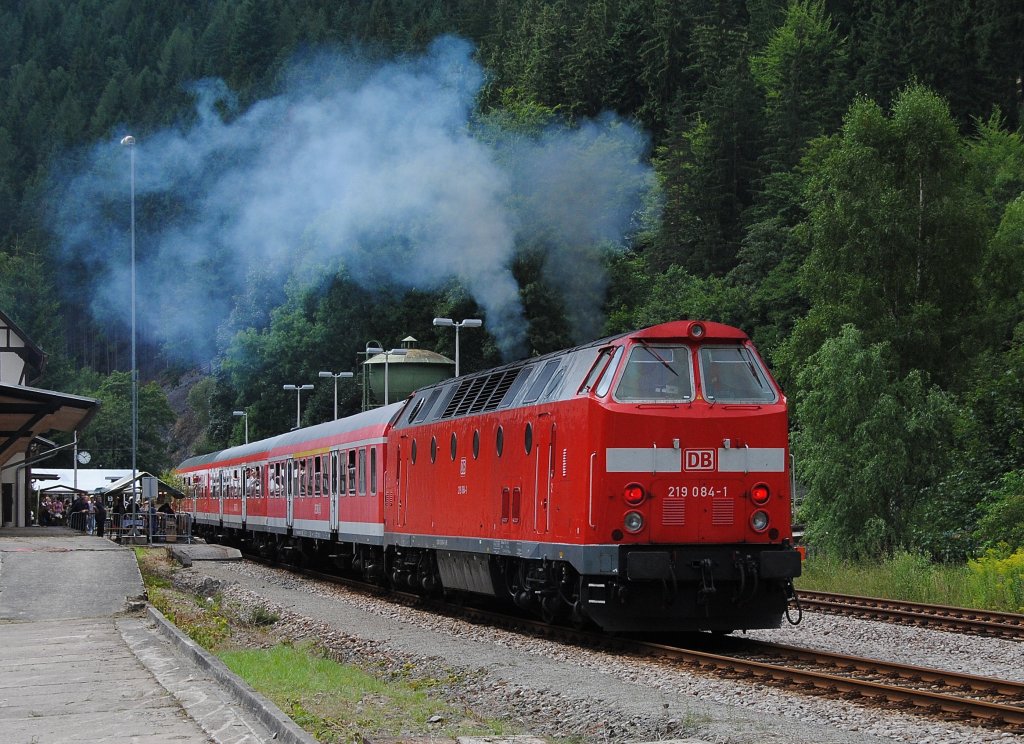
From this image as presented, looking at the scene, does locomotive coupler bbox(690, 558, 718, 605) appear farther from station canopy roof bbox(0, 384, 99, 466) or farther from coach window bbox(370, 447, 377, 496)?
station canopy roof bbox(0, 384, 99, 466)

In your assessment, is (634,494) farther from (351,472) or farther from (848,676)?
(351,472)

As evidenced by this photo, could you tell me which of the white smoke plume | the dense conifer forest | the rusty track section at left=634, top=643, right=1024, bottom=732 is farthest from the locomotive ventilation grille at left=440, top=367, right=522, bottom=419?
the white smoke plume

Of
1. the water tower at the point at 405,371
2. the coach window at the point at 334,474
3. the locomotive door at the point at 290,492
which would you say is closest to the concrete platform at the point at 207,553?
the locomotive door at the point at 290,492

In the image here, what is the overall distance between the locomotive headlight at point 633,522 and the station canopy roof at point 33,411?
71.7ft

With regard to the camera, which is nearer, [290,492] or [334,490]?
[334,490]

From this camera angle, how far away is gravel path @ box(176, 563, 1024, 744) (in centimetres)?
972

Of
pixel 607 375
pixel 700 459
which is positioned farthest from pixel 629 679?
pixel 607 375

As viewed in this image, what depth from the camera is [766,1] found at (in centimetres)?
9881

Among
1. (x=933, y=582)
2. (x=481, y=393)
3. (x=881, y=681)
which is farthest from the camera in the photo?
(x=933, y=582)

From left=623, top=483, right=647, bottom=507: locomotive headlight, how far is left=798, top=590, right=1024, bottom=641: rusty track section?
15.1 feet

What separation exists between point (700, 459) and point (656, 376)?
102 cm

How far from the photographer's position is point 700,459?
1497 cm

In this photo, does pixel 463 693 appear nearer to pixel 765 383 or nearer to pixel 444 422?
pixel 765 383

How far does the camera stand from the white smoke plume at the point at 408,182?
165ft
